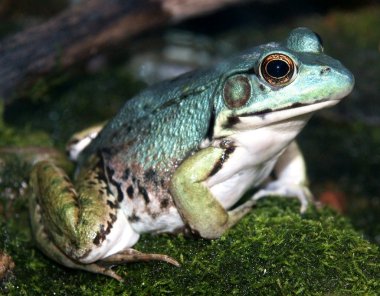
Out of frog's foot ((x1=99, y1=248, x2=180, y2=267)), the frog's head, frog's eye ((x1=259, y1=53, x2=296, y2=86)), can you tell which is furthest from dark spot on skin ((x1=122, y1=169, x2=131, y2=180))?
frog's eye ((x1=259, y1=53, x2=296, y2=86))

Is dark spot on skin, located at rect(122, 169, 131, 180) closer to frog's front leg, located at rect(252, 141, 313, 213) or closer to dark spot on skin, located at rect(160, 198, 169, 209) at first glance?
dark spot on skin, located at rect(160, 198, 169, 209)

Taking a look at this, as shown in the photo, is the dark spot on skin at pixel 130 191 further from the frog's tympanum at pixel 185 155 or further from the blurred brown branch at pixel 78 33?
the blurred brown branch at pixel 78 33

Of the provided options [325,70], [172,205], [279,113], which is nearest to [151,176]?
[172,205]

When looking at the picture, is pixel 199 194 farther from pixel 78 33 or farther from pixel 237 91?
pixel 78 33

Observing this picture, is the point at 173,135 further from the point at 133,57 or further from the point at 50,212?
the point at 133,57

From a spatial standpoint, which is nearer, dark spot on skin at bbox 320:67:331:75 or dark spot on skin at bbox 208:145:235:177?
dark spot on skin at bbox 320:67:331:75

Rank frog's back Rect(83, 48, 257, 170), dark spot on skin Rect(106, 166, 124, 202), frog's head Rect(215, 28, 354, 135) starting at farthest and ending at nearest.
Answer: dark spot on skin Rect(106, 166, 124, 202)
frog's back Rect(83, 48, 257, 170)
frog's head Rect(215, 28, 354, 135)

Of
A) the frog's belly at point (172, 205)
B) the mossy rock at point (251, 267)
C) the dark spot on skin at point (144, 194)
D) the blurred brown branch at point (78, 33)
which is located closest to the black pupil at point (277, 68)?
the frog's belly at point (172, 205)
